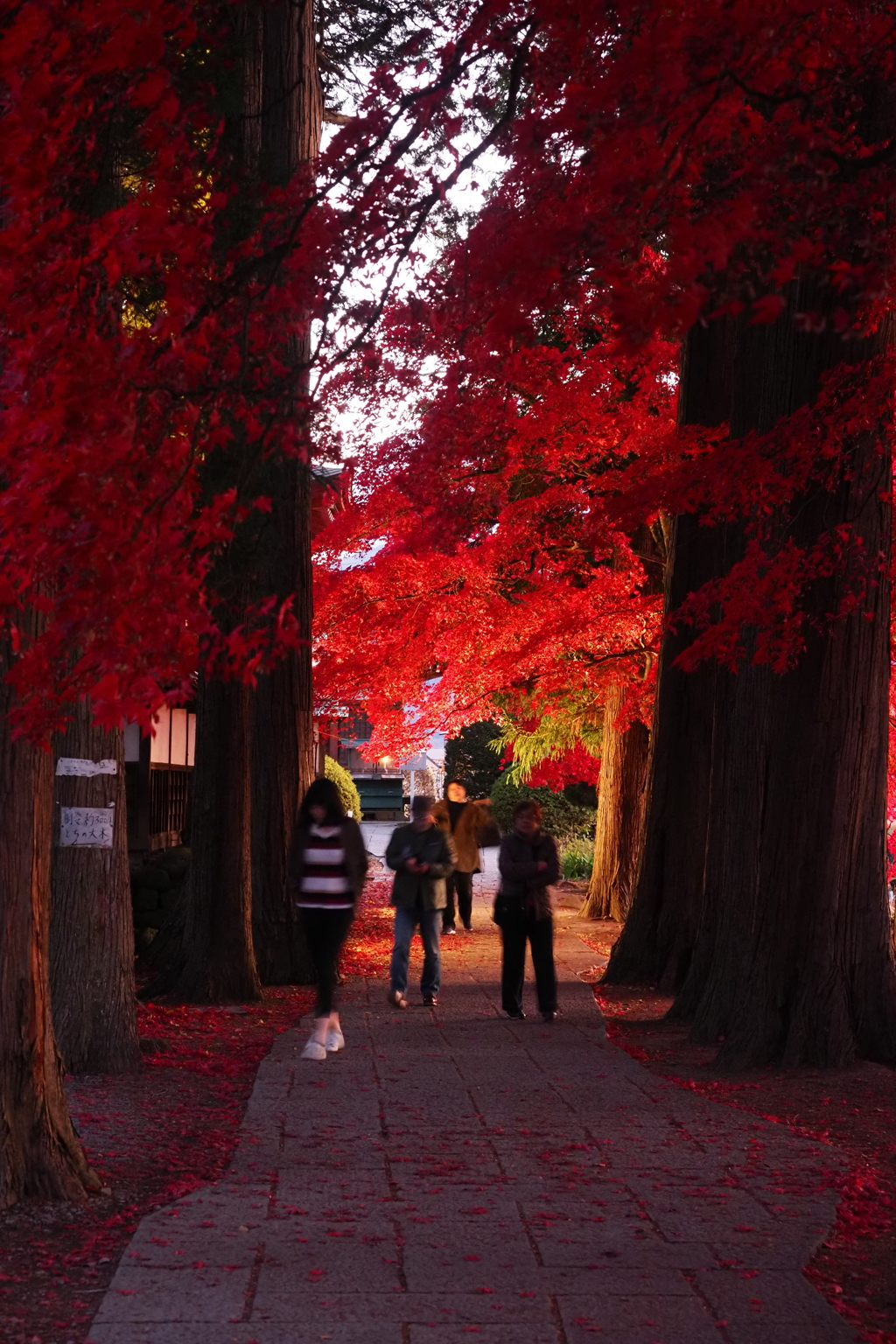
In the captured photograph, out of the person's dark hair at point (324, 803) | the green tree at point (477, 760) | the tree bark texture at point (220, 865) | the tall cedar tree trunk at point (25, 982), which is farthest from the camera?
the green tree at point (477, 760)

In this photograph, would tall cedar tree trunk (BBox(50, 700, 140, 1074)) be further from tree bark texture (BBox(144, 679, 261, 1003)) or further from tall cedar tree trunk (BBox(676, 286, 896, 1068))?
tall cedar tree trunk (BBox(676, 286, 896, 1068))

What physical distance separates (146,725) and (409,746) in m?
18.5

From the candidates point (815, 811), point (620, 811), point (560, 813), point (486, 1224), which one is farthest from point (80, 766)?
point (560, 813)

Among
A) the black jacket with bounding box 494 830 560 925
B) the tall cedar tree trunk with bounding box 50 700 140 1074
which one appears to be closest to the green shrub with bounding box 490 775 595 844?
the black jacket with bounding box 494 830 560 925

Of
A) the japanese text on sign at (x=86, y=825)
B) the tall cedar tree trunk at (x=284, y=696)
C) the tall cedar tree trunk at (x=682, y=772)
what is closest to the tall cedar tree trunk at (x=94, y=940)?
the japanese text on sign at (x=86, y=825)

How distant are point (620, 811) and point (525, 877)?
982 centimetres

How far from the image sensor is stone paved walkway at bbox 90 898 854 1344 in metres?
4.85

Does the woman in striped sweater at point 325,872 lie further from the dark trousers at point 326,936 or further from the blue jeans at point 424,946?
the blue jeans at point 424,946

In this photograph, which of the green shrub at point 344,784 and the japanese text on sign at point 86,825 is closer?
the japanese text on sign at point 86,825

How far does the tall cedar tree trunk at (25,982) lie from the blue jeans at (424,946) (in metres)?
6.14

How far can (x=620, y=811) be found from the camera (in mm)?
21656

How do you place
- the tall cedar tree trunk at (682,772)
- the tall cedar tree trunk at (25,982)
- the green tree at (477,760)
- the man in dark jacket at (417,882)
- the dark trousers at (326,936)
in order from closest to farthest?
the tall cedar tree trunk at (25,982), the dark trousers at (326,936), the man in dark jacket at (417,882), the tall cedar tree trunk at (682,772), the green tree at (477,760)

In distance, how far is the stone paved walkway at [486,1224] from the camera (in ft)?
15.9

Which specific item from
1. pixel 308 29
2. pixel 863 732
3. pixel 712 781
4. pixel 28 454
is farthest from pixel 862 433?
pixel 308 29
